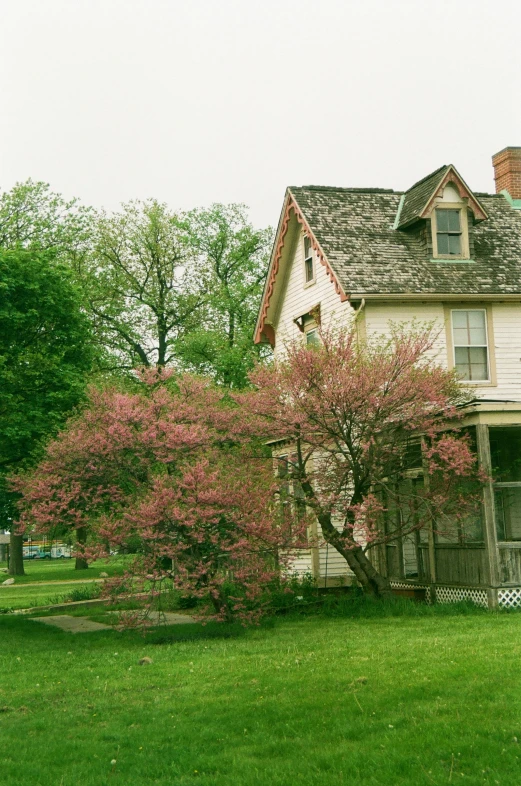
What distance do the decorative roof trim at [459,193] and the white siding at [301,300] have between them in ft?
9.96

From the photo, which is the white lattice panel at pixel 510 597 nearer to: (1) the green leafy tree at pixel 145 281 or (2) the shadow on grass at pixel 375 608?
(2) the shadow on grass at pixel 375 608

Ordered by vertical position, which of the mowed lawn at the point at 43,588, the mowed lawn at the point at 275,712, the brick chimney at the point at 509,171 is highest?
the brick chimney at the point at 509,171

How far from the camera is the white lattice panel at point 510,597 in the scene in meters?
17.7

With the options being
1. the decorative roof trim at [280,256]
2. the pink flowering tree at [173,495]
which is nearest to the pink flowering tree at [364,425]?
the pink flowering tree at [173,495]

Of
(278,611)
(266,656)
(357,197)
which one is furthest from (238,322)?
(266,656)

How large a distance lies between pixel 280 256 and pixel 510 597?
12516mm

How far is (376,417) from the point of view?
17.1 meters

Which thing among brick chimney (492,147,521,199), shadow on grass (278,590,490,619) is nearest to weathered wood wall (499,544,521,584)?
shadow on grass (278,590,490,619)

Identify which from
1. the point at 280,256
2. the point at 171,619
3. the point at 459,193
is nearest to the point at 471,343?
the point at 459,193

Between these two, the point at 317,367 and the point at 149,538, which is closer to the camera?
the point at 149,538

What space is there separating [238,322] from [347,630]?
28.4 metres

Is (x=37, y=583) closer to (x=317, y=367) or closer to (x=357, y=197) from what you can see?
(x=357, y=197)

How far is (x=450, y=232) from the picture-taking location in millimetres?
23328

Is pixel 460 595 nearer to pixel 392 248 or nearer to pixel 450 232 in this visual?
pixel 392 248
